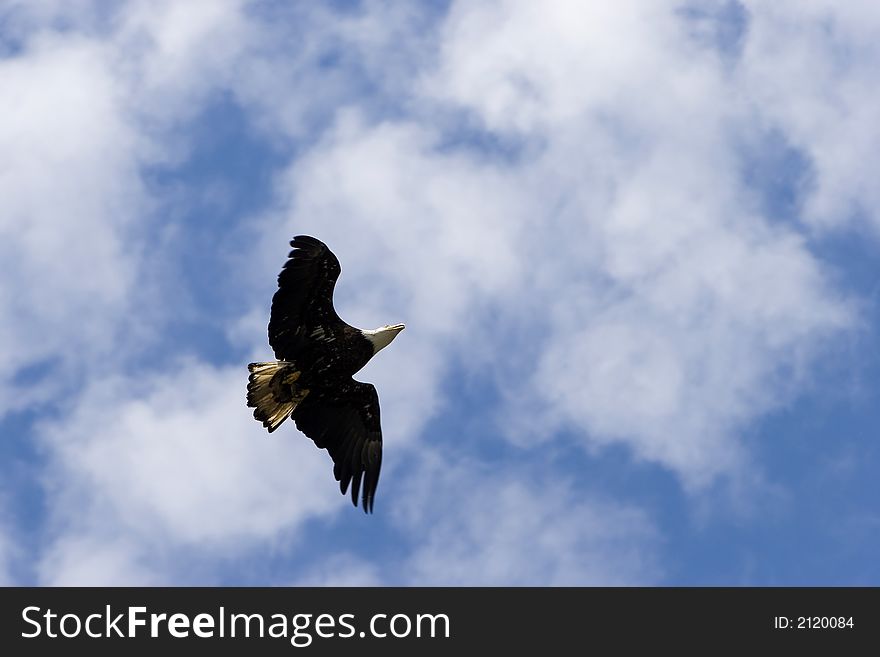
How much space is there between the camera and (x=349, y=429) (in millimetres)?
30656

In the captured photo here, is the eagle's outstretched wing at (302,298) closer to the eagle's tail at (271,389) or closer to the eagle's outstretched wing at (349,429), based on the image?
the eagle's tail at (271,389)

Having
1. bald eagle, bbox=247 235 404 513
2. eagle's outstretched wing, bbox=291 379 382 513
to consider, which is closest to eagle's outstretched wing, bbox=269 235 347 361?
bald eagle, bbox=247 235 404 513

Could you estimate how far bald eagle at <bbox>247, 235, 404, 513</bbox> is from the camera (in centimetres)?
2859

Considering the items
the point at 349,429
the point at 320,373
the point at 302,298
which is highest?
the point at 302,298

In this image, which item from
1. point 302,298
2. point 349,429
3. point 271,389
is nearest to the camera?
point 302,298

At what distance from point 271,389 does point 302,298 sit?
A: 1.94m

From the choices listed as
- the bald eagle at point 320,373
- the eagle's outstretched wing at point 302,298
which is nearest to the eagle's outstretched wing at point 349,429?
the bald eagle at point 320,373

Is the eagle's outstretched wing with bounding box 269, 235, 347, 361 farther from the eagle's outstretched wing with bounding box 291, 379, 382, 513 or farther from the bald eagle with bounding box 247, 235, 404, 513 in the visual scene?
the eagle's outstretched wing with bounding box 291, 379, 382, 513

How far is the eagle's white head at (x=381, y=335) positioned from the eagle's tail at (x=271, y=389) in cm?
140

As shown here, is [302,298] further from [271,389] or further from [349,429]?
[349,429]

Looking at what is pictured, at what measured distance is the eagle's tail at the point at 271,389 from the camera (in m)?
29.5

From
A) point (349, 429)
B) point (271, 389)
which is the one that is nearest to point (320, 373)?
point (271, 389)
